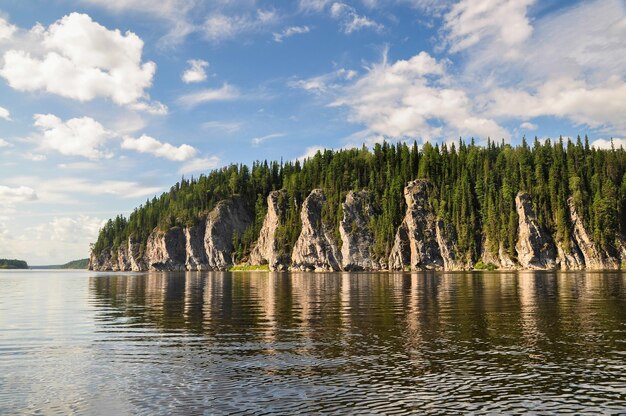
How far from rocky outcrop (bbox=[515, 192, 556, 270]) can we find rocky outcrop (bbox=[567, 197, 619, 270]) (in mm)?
9864

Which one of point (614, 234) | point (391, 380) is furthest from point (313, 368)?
point (614, 234)

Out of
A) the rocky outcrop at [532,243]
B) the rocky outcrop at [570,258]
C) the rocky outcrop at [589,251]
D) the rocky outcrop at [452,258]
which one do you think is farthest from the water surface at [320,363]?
the rocky outcrop at [452,258]

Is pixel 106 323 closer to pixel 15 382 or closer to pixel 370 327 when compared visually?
pixel 15 382

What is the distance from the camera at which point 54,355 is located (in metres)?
26.1

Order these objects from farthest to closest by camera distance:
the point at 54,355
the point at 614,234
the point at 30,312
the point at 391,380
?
1. the point at 614,234
2. the point at 30,312
3. the point at 54,355
4. the point at 391,380

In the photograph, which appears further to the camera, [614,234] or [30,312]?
[614,234]

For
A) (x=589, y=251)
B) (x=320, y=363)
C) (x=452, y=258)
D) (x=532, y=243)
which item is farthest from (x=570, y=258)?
(x=320, y=363)

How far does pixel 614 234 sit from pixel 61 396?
199 metres

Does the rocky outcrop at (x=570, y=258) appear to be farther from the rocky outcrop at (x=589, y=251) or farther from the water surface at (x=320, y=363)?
the water surface at (x=320, y=363)

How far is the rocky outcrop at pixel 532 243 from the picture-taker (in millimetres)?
177500

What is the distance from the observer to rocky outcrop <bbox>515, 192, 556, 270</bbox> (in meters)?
178

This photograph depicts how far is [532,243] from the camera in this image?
181 meters

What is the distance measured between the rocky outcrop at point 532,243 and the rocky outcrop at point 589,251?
9864 mm

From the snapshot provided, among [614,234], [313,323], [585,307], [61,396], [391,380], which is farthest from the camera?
[614,234]
